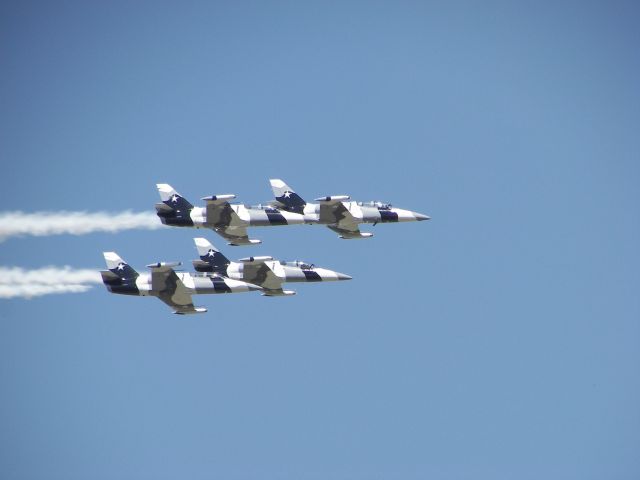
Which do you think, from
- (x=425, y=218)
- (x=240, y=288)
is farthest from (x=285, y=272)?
(x=425, y=218)

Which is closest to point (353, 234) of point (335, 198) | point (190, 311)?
point (335, 198)

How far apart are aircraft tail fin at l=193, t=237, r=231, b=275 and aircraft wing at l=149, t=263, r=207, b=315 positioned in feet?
22.1

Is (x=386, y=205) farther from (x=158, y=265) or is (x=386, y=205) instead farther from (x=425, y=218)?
(x=158, y=265)

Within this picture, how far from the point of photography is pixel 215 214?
16662 cm

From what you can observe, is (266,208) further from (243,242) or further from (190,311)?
(190,311)

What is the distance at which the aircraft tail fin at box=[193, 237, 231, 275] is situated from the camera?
16900cm

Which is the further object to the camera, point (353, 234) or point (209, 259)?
point (353, 234)

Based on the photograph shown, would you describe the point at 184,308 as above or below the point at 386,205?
below

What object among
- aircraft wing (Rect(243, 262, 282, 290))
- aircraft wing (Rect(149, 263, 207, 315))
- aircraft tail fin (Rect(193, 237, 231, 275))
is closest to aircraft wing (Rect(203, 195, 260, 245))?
aircraft tail fin (Rect(193, 237, 231, 275))

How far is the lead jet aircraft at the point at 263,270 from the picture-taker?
543ft

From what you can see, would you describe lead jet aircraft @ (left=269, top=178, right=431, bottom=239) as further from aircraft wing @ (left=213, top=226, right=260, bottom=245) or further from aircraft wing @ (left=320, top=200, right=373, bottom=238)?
aircraft wing @ (left=213, top=226, right=260, bottom=245)

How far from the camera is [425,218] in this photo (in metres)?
174

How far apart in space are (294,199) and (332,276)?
8.16 metres

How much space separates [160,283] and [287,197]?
17.7 m
